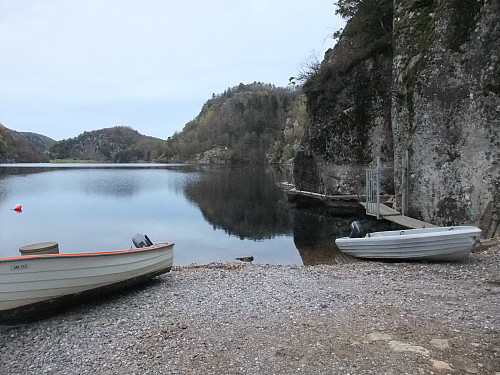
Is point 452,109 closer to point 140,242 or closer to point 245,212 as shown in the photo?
point 140,242

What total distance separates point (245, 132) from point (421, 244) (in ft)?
499

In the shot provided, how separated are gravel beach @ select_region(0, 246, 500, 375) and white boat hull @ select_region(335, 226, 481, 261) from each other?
92 cm

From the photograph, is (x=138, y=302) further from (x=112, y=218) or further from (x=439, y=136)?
(x=112, y=218)

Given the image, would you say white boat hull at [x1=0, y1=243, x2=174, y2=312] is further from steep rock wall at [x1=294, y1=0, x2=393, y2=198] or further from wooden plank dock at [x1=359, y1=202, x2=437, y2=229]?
steep rock wall at [x1=294, y1=0, x2=393, y2=198]

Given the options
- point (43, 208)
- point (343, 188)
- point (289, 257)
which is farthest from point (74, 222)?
point (343, 188)

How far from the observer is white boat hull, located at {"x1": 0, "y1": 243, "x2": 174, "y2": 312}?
706cm

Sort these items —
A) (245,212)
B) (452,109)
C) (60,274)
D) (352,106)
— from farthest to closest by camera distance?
(352,106) → (245,212) → (452,109) → (60,274)

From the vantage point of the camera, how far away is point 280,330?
649 cm

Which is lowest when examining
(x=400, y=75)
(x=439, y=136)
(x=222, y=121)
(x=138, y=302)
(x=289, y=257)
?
(x=289, y=257)

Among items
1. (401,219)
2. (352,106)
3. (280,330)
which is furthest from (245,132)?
(280,330)

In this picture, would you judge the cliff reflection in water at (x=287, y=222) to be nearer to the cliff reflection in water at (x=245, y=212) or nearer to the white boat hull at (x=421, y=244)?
the cliff reflection in water at (x=245, y=212)

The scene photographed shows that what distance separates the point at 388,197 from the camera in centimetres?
2584

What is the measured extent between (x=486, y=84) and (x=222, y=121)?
6543 inches

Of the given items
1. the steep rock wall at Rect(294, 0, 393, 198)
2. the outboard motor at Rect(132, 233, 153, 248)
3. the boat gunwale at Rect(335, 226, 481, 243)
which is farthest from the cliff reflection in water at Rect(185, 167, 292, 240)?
the outboard motor at Rect(132, 233, 153, 248)
